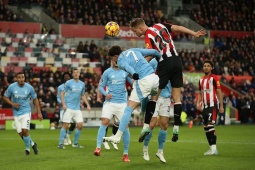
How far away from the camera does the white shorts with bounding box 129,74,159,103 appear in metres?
12.9

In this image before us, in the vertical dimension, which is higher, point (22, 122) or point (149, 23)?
point (149, 23)

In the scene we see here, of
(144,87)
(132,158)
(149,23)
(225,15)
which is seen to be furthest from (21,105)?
(225,15)

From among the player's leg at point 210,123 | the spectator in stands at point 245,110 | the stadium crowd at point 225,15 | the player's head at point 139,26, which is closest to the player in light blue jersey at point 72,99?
the player's leg at point 210,123

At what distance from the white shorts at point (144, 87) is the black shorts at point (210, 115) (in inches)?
173

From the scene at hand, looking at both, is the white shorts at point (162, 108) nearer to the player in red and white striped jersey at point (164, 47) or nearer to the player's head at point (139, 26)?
the player in red and white striped jersey at point (164, 47)

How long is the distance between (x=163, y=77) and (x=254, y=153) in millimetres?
4491

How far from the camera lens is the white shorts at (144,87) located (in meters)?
12.9

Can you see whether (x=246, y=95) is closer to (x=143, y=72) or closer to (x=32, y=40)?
(x=32, y=40)

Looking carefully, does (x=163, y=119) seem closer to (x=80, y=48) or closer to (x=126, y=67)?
(x=126, y=67)

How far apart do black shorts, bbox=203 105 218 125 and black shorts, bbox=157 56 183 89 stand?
12.2ft

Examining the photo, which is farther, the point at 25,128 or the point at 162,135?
the point at 25,128

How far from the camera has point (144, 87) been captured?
12930mm

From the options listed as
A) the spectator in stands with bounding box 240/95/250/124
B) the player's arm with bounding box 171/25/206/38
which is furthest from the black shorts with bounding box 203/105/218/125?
the spectator in stands with bounding box 240/95/250/124

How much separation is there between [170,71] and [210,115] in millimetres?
4120
